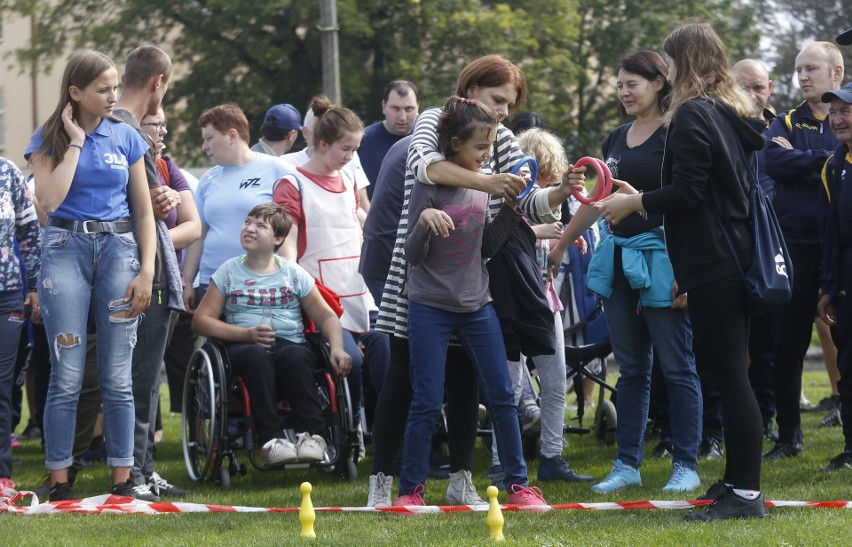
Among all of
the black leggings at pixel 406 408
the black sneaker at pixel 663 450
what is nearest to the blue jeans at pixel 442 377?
the black leggings at pixel 406 408

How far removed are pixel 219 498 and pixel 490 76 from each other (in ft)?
8.35

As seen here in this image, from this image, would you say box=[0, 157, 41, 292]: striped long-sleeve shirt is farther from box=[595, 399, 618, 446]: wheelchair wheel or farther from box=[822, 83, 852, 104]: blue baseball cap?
box=[822, 83, 852, 104]: blue baseball cap

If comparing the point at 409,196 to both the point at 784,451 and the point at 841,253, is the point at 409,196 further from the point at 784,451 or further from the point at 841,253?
the point at 784,451

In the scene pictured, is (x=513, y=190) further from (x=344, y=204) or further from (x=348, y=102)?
(x=348, y=102)

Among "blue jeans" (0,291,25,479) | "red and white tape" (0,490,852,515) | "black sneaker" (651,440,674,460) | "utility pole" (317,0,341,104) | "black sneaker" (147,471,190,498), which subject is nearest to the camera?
"red and white tape" (0,490,852,515)

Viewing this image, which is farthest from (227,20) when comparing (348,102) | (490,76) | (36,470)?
(490,76)

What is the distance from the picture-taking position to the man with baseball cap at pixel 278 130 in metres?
9.16

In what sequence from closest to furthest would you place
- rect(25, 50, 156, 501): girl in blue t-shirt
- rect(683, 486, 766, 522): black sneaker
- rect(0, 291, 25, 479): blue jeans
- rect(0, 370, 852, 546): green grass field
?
rect(0, 370, 852, 546): green grass field
rect(683, 486, 766, 522): black sneaker
rect(25, 50, 156, 501): girl in blue t-shirt
rect(0, 291, 25, 479): blue jeans

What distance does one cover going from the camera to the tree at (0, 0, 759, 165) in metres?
27.3

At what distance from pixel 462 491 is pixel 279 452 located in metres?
1.30

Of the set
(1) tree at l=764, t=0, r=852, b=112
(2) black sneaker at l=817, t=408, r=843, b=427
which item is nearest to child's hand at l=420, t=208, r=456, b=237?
(2) black sneaker at l=817, t=408, r=843, b=427

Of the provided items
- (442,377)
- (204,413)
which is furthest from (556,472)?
(204,413)

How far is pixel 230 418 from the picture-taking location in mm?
7129

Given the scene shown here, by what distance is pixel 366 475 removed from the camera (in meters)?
7.29
